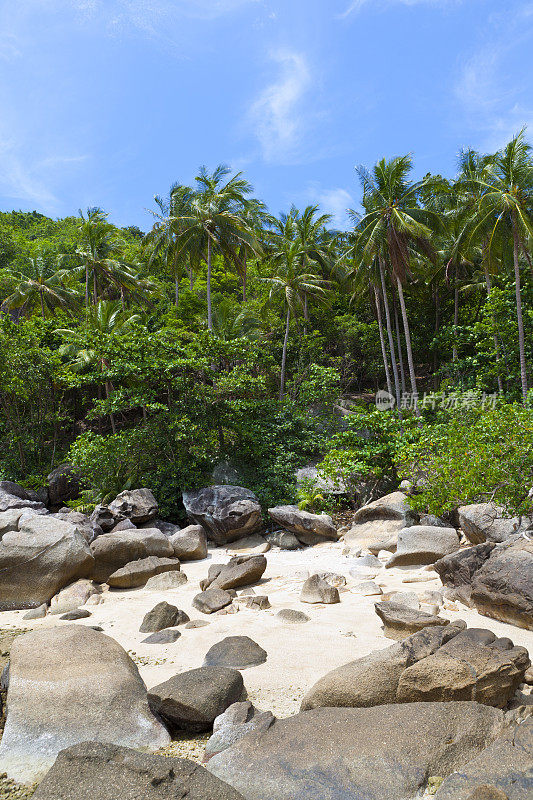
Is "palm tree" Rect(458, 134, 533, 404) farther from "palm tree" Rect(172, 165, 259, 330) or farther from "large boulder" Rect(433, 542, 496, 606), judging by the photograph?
"large boulder" Rect(433, 542, 496, 606)

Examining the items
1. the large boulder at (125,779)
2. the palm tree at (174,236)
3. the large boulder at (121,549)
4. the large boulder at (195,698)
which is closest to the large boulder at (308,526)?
the large boulder at (121,549)

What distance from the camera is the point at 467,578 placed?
6.09m

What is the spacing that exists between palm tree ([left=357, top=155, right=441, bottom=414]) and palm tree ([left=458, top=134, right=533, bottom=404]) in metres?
2.29

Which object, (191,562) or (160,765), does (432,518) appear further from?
(160,765)

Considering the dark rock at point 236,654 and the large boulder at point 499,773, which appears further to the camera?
the dark rock at point 236,654

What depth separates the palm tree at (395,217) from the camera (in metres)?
21.2

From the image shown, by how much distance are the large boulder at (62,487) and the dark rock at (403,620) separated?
42.5 feet

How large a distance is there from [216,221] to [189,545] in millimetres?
17434

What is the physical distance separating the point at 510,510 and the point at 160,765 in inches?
232

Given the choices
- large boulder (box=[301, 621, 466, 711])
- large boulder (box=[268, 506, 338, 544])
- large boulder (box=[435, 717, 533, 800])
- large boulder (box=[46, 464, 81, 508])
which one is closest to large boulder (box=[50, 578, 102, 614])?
large boulder (box=[268, 506, 338, 544])

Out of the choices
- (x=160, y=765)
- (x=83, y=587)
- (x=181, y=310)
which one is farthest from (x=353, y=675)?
(x=181, y=310)

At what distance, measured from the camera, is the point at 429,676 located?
11.5ft

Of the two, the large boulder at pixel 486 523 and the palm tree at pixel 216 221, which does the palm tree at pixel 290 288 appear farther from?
the large boulder at pixel 486 523

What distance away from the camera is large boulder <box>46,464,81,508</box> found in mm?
16094
